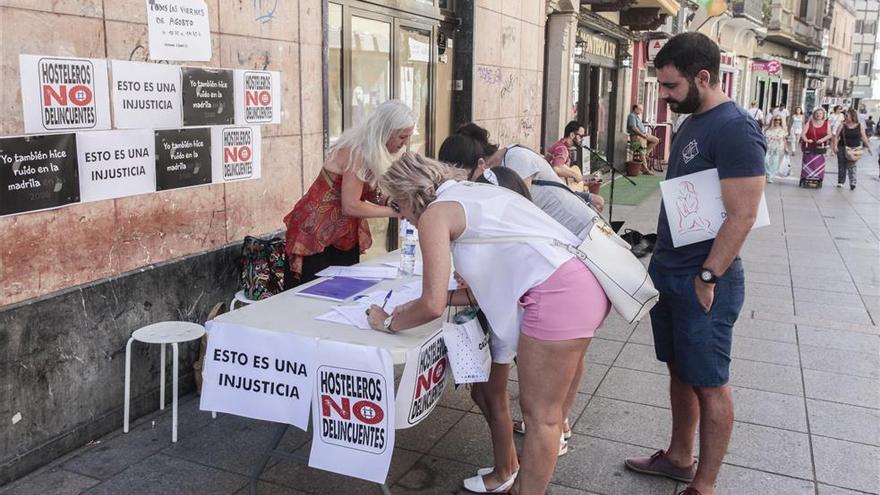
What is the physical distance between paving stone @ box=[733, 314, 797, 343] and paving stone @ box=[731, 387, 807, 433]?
1.14m

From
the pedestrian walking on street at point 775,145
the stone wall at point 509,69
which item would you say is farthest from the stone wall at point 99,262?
the pedestrian walking on street at point 775,145

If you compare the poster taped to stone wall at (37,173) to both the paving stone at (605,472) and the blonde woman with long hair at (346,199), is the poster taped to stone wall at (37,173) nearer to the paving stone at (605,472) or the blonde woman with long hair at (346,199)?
the blonde woman with long hair at (346,199)

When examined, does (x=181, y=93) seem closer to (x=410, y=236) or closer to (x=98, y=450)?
(x=410, y=236)

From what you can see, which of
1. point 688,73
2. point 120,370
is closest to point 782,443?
point 688,73

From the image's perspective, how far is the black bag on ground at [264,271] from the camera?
13.5 feet

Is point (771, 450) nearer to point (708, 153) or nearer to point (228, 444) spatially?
point (708, 153)

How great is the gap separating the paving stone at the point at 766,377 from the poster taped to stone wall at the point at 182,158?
3415 millimetres

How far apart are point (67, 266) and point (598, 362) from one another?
322cm

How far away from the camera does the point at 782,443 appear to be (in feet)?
12.1

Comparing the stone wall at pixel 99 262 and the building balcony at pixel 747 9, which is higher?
the building balcony at pixel 747 9

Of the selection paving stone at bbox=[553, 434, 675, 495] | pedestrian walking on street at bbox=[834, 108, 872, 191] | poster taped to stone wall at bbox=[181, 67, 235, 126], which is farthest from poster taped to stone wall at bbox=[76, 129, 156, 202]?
pedestrian walking on street at bbox=[834, 108, 872, 191]

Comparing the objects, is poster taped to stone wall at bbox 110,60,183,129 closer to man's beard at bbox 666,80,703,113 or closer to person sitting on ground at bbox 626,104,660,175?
man's beard at bbox 666,80,703,113

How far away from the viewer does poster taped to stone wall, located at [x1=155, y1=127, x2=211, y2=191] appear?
3947mm

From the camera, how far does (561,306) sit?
8.24 feet
